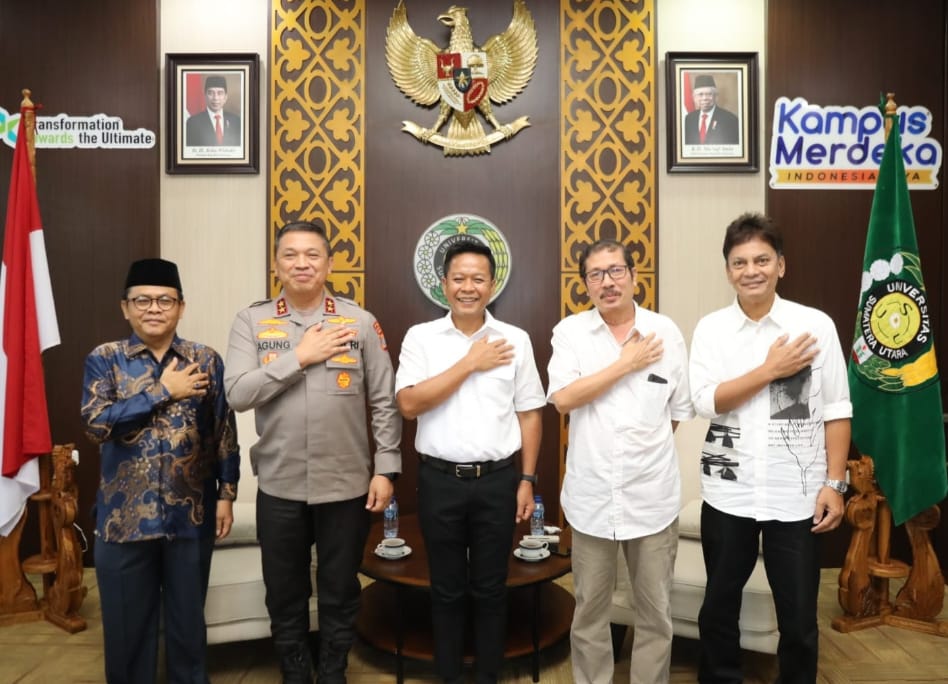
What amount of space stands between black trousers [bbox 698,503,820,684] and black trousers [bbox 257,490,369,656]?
1.16 m

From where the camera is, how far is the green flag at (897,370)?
278 centimetres

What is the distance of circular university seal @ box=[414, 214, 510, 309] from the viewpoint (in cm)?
364

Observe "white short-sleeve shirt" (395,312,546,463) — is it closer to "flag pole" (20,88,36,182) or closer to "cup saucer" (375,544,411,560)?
"cup saucer" (375,544,411,560)

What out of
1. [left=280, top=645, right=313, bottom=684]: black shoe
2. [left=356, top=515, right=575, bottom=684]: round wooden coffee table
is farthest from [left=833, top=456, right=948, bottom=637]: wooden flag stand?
[left=280, top=645, right=313, bottom=684]: black shoe

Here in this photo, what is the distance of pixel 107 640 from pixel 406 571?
991mm

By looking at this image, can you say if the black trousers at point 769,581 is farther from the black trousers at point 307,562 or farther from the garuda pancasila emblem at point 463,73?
the garuda pancasila emblem at point 463,73

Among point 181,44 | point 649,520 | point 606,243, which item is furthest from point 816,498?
point 181,44

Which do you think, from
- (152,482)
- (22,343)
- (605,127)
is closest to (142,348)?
(152,482)

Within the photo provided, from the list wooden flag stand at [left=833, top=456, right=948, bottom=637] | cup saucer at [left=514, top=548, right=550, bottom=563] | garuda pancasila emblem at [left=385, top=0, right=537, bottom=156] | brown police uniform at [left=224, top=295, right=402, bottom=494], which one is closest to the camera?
brown police uniform at [left=224, top=295, right=402, bottom=494]

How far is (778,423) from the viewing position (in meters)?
1.99

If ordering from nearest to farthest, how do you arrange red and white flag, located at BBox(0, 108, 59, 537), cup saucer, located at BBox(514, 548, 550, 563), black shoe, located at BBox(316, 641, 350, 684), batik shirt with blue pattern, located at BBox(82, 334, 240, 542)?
batik shirt with blue pattern, located at BBox(82, 334, 240, 542) < black shoe, located at BBox(316, 641, 350, 684) < cup saucer, located at BBox(514, 548, 550, 563) < red and white flag, located at BBox(0, 108, 59, 537)

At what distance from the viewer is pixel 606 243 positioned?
2057 millimetres

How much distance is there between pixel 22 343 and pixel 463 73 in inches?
99.5

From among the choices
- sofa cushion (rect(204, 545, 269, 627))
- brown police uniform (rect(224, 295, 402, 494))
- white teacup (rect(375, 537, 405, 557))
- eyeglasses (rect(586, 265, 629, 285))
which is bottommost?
sofa cushion (rect(204, 545, 269, 627))
